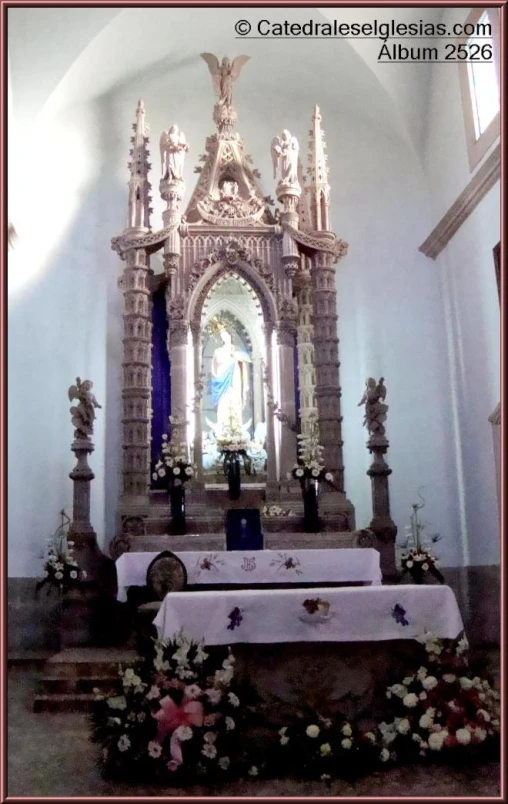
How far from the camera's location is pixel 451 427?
1177 cm

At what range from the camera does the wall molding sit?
32.5 ft

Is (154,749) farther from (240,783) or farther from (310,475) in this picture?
(310,475)

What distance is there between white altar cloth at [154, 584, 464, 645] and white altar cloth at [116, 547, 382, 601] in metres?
2.17

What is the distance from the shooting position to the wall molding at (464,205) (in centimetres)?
992

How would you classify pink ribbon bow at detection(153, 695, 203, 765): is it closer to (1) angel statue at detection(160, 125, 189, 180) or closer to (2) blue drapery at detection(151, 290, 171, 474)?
(2) blue drapery at detection(151, 290, 171, 474)

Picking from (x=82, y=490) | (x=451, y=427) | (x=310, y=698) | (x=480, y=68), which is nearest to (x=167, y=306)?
(x=82, y=490)

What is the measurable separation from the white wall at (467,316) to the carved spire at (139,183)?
4.71 meters

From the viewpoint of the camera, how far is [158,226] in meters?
12.6

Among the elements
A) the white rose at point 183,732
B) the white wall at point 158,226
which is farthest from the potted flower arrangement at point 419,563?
the white rose at point 183,732

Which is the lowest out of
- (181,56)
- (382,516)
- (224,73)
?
(382,516)

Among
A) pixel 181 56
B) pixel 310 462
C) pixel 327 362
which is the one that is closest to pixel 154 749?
pixel 310 462

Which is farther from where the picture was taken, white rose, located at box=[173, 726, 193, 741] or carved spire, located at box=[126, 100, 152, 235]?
carved spire, located at box=[126, 100, 152, 235]

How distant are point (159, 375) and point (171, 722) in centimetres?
708

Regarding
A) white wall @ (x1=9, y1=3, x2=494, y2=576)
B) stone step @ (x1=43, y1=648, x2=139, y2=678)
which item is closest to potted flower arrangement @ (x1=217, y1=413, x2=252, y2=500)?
white wall @ (x1=9, y1=3, x2=494, y2=576)
